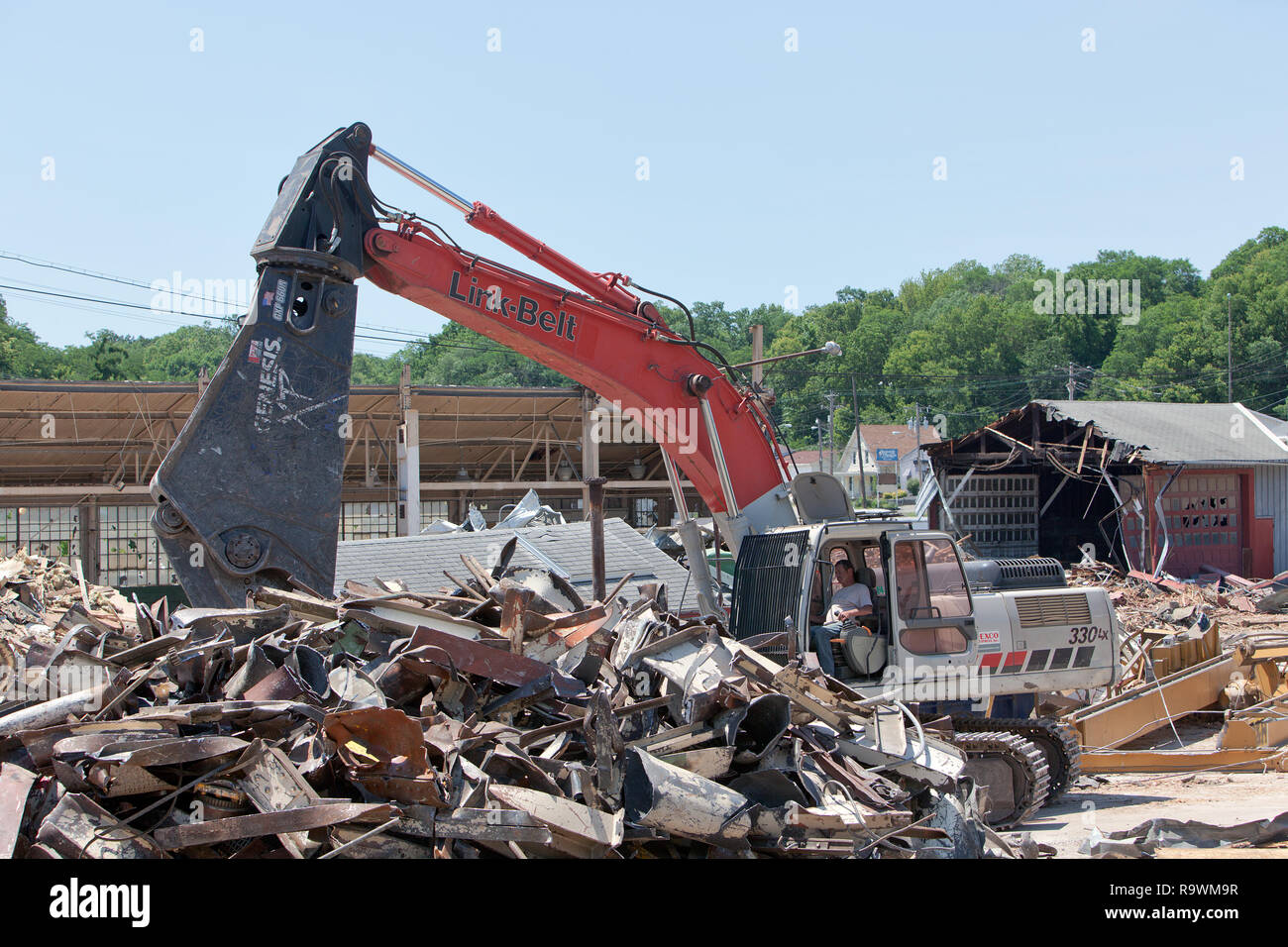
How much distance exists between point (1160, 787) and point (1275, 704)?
7.26ft

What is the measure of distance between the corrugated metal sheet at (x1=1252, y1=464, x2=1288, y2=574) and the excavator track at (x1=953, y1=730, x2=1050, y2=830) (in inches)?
791

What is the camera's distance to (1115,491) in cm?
2227

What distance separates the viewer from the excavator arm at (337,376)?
658 cm

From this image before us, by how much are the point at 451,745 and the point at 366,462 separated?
19749 millimetres

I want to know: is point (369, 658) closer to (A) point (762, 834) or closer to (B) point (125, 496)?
(A) point (762, 834)

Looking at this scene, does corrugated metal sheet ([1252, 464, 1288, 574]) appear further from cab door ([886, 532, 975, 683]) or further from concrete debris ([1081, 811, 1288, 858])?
concrete debris ([1081, 811, 1288, 858])

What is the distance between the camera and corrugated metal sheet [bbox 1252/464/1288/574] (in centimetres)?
2439

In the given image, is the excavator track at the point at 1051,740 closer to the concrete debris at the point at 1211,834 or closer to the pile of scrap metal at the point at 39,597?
the concrete debris at the point at 1211,834

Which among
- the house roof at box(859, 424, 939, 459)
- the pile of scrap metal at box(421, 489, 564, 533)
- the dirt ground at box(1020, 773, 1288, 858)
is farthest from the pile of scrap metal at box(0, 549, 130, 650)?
the house roof at box(859, 424, 939, 459)

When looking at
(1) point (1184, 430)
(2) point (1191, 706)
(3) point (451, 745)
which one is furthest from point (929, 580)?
(1) point (1184, 430)

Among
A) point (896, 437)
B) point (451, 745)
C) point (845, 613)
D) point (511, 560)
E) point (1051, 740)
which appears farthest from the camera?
point (896, 437)

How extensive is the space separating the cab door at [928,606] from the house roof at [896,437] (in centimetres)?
7112

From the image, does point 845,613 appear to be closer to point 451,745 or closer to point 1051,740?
point 1051,740

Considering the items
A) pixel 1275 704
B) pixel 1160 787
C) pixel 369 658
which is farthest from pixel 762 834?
pixel 1275 704
